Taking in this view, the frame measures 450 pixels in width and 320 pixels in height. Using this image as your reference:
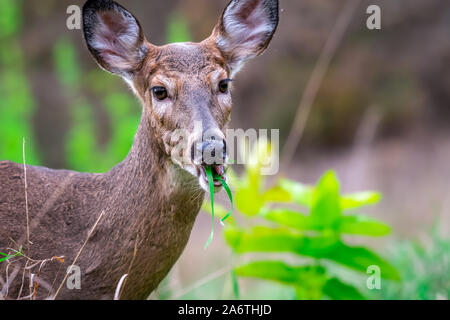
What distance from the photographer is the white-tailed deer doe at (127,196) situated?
366 cm

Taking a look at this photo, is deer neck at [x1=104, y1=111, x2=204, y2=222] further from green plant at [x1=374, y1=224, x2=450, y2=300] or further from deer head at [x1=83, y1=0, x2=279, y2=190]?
green plant at [x1=374, y1=224, x2=450, y2=300]

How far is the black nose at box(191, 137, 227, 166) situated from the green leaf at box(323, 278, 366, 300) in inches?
59.4

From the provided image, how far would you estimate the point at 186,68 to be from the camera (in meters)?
3.74

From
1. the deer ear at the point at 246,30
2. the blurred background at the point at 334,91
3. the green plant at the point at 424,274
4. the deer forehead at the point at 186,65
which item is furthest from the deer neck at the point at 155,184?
the blurred background at the point at 334,91

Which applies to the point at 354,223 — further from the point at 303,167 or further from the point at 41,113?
the point at 41,113

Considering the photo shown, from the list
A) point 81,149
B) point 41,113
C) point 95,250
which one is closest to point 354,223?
point 95,250

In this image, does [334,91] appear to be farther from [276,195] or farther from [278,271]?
[278,271]

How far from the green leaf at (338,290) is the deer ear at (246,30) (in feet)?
4.99

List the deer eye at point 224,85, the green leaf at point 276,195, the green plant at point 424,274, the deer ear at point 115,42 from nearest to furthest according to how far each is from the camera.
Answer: the deer eye at point 224,85 → the deer ear at point 115,42 → the green leaf at point 276,195 → the green plant at point 424,274

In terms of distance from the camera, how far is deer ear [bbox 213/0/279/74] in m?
4.10

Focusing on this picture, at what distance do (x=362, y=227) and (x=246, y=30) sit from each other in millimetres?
1490

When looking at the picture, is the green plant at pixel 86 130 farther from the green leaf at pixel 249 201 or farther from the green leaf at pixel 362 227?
the green leaf at pixel 362 227

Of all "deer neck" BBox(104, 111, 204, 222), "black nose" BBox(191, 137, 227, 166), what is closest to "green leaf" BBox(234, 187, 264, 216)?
"deer neck" BBox(104, 111, 204, 222)

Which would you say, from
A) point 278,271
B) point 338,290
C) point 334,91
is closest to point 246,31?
point 278,271
